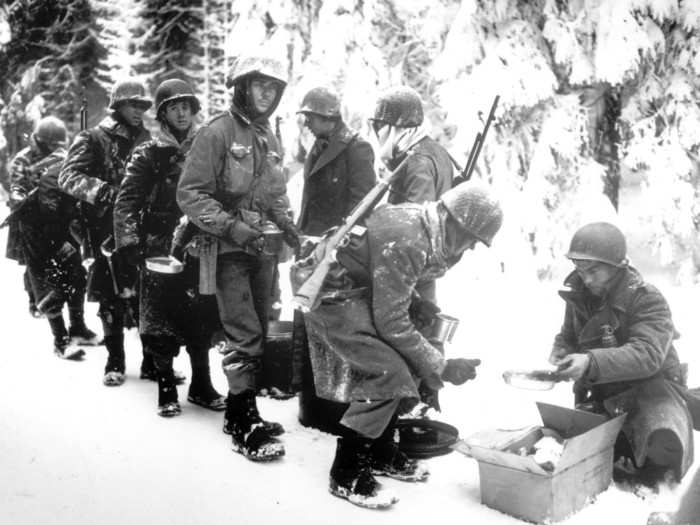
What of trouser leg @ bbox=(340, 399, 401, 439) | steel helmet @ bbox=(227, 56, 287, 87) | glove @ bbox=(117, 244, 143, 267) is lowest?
trouser leg @ bbox=(340, 399, 401, 439)

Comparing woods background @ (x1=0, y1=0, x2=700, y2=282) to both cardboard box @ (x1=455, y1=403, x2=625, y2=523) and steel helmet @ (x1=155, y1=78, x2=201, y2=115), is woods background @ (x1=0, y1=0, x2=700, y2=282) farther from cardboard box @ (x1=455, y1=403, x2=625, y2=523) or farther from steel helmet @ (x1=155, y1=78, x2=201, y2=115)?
cardboard box @ (x1=455, y1=403, x2=625, y2=523)

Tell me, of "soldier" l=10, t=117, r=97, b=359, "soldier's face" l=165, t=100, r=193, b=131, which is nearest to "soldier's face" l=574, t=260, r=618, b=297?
"soldier's face" l=165, t=100, r=193, b=131

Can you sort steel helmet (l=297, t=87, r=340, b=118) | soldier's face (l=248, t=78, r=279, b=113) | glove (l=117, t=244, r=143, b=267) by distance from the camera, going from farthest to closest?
steel helmet (l=297, t=87, r=340, b=118), glove (l=117, t=244, r=143, b=267), soldier's face (l=248, t=78, r=279, b=113)

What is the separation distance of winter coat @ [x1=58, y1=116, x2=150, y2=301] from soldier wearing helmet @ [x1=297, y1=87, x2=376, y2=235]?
5.01ft

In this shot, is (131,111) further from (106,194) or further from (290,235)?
(290,235)

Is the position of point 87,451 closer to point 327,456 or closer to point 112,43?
point 327,456

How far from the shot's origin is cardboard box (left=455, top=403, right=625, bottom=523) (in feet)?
11.6

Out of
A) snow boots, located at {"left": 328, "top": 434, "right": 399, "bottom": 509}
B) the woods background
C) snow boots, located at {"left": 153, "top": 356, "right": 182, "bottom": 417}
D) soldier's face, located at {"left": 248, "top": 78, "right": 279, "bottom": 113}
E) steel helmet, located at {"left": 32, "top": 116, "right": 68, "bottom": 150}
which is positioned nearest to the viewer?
snow boots, located at {"left": 328, "top": 434, "right": 399, "bottom": 509}

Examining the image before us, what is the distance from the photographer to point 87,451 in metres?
4.29

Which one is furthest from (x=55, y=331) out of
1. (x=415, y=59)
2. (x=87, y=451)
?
(x=415, y=59)

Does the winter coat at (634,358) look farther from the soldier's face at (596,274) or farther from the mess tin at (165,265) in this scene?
the mess tin at (165,265)

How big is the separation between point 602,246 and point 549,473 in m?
1.40

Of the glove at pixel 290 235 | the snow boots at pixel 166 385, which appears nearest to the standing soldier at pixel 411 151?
the glove at pixel 290 235

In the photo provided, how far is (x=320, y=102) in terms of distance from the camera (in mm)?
5715
